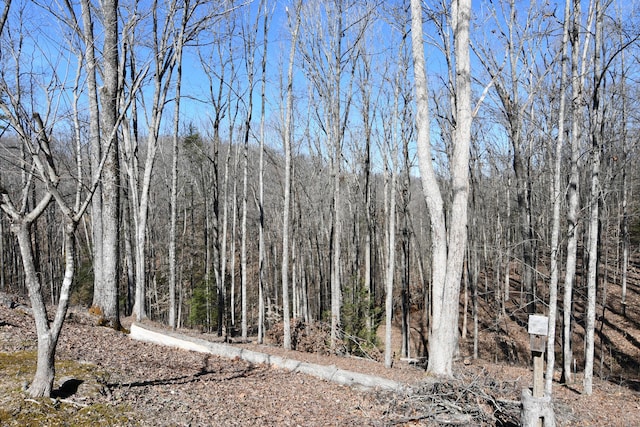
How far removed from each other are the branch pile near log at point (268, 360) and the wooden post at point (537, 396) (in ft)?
5.66

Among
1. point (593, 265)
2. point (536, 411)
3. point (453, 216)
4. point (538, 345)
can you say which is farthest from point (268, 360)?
point (593, 265)

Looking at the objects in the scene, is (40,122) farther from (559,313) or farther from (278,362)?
(559,313)

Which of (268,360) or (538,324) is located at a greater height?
(538,324)

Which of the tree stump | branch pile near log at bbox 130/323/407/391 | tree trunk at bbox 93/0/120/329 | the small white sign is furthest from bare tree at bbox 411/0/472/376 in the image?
tree trunk at bbox 93/0/120/329

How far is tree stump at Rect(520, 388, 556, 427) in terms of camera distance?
4.69 m

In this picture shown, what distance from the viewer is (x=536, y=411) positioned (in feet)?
15.4

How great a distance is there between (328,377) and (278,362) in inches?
40.6

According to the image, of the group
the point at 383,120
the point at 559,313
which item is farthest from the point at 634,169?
the point at 383,120

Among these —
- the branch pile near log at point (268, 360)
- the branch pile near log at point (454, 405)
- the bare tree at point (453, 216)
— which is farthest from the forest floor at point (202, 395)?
the bare tree at point (453, 216)

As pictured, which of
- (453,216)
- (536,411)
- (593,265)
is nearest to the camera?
(536,411)

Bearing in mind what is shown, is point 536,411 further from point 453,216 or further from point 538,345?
point 453,216

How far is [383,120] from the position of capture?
43.3 feet

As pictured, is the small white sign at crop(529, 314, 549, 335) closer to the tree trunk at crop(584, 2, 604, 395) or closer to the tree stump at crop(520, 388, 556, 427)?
the tree stump at crop(520, 388, 556, 427)

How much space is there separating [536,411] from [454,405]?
3.07ft
